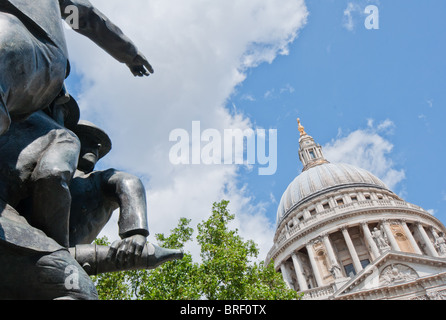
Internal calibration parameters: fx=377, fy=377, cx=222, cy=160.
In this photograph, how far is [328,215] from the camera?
4581cm

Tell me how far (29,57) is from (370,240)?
1769 inches

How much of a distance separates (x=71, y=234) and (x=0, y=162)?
0.70m

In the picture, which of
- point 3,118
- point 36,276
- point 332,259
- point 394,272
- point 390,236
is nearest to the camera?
point 3,118

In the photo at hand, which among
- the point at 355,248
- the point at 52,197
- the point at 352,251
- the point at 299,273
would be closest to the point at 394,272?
the point at 352,251

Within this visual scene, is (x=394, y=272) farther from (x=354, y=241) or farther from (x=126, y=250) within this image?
(x=126, y=250)

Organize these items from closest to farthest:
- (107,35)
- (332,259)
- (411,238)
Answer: (107,35)
(332,259)
(411,238)

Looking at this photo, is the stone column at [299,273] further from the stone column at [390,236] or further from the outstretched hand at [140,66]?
the outstretched hand at [140,66]

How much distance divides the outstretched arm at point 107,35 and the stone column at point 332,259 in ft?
128

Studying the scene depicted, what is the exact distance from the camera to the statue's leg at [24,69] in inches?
70.2

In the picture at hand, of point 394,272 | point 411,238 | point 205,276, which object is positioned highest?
point 411,238

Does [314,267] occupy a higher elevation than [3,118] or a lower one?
higher

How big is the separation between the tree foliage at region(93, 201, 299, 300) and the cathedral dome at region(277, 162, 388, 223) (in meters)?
35.5

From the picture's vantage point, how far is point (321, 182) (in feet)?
177
